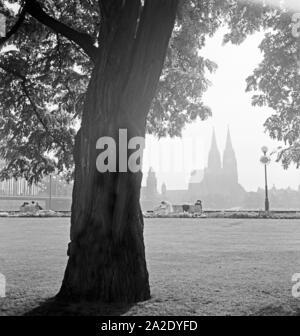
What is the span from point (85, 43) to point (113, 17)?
0.94 m

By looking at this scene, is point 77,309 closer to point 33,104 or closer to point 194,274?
point 194,274

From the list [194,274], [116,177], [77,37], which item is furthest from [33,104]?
[194,274]

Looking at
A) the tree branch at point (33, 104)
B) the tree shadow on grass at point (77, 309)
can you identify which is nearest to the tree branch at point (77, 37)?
the tree branch at point (33, 104)

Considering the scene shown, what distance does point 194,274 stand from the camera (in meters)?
9.48

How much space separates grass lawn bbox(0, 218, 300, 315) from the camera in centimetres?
671

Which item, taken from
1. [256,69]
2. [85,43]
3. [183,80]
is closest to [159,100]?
[183,80]

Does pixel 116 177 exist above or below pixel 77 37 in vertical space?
below

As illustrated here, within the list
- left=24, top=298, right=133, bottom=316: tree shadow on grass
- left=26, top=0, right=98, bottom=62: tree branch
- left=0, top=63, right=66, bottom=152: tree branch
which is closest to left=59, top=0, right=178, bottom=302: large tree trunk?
left=24, top=298, right=133, bottom=316: tree shadow on grass

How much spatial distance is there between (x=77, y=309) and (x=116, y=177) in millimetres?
2112

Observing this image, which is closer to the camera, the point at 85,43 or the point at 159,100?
the point at 85,43

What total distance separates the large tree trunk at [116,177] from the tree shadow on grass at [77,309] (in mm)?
193

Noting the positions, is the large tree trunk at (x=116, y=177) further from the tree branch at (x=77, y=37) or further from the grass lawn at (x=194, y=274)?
the tree branch at (x=77, y=37)

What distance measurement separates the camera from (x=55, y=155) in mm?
13156
